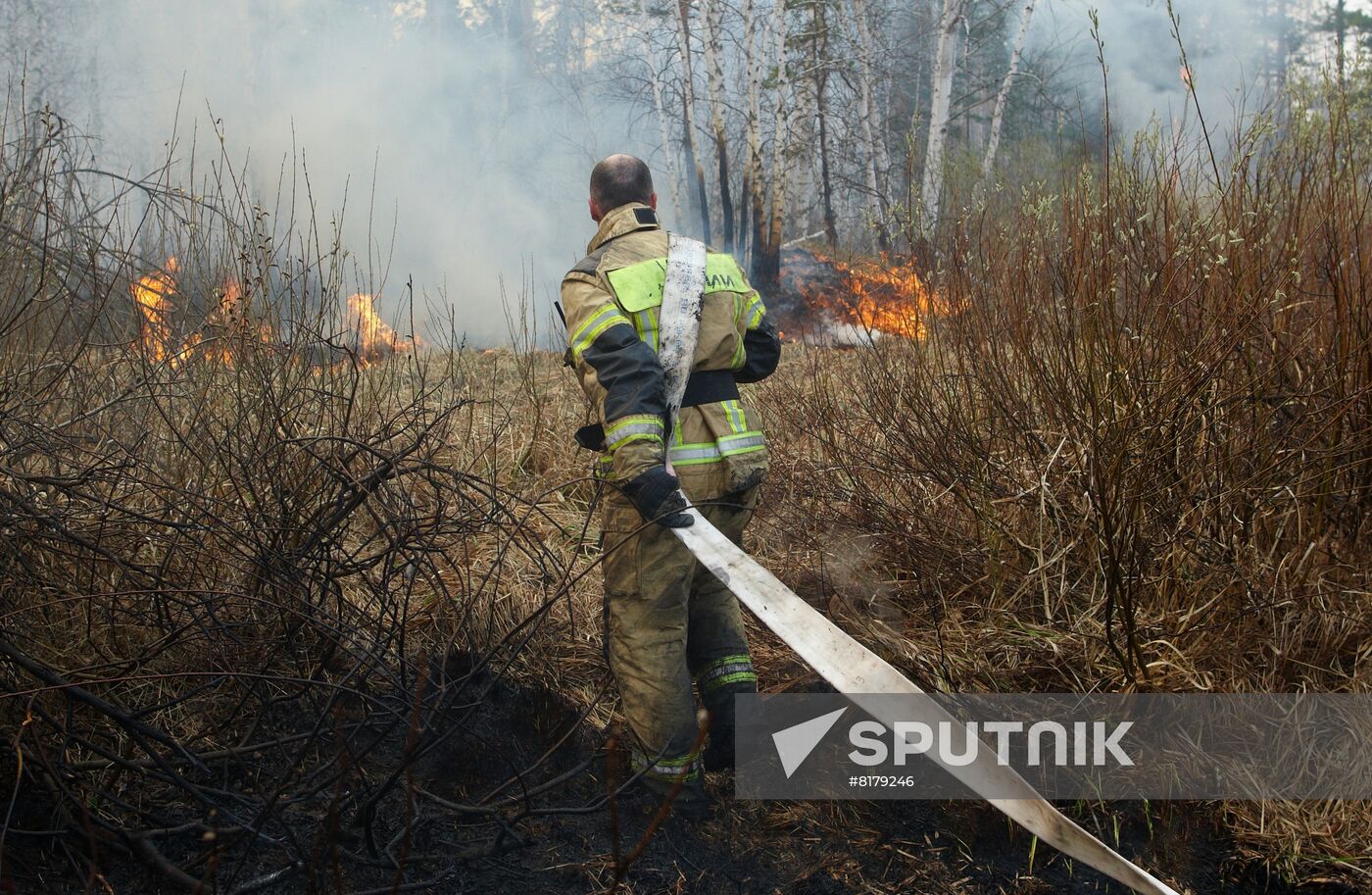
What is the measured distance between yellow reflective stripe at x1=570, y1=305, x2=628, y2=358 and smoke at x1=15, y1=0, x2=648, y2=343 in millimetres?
12481

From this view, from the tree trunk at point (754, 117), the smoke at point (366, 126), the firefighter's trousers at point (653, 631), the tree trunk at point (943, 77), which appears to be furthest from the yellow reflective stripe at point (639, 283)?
the smoke at point (366, 126)

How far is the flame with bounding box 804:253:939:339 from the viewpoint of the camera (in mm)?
4438

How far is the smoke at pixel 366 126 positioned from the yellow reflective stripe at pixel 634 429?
12.7 metres

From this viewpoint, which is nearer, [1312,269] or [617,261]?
[617,261]

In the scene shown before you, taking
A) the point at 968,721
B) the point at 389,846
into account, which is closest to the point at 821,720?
the point at 968,721

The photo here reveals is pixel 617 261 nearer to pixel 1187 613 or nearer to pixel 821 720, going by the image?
pixel 821 720

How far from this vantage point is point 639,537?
314 cm

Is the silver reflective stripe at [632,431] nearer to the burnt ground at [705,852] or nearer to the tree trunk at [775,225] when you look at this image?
the burnt ground at [705,852]

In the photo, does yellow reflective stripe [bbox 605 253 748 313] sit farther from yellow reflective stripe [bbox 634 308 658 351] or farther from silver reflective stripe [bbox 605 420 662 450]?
silver reflective stripe [bbox 605 420 662 450]

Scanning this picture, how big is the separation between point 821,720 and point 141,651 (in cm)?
234

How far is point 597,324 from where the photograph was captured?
3037 millimetres

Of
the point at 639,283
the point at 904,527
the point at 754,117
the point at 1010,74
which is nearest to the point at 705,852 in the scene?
the point at 904,527

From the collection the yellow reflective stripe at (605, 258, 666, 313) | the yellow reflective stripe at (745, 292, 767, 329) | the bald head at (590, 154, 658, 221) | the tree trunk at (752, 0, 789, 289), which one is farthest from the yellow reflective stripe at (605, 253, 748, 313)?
the tree trunk at (752, 0, 789, 289)

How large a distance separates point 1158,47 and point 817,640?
107ft
